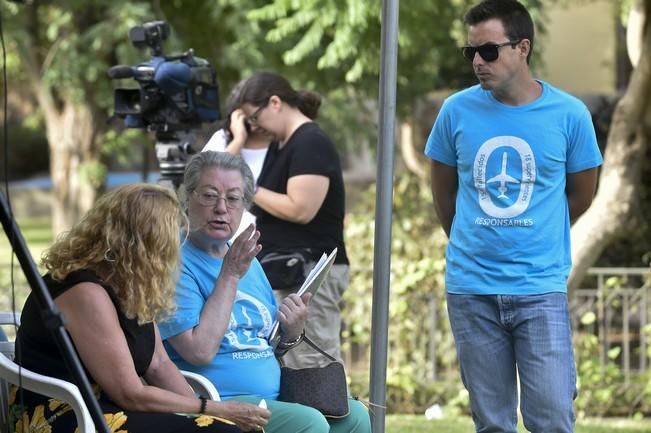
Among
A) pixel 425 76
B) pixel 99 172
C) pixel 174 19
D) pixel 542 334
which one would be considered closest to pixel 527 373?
pixel 542 334

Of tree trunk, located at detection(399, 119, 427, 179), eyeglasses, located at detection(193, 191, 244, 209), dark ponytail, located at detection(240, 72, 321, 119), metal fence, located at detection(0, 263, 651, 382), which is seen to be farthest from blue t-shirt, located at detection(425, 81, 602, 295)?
tree trunk, located at detection(399, 119, 427, 179)

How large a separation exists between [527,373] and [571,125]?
0.80 metres

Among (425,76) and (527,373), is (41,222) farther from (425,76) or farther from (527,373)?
(527,373)

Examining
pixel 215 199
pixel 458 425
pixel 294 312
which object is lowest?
pixel 458 425

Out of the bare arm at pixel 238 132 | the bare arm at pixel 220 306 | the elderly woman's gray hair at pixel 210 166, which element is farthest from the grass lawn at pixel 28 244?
the bare arm at pixel 220 306

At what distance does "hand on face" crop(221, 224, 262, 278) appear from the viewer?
3.91 m

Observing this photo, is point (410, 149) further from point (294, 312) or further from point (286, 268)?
point (294, 312)

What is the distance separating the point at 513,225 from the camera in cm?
402

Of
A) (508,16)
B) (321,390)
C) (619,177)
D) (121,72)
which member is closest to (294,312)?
(321,390)

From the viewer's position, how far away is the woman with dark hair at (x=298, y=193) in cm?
536

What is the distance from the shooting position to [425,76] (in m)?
11.0

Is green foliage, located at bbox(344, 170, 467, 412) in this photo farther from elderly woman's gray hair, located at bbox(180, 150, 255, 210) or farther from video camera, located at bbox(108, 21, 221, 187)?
elderly woman's gray hair, located at bbox(180, 150, 255, 210)

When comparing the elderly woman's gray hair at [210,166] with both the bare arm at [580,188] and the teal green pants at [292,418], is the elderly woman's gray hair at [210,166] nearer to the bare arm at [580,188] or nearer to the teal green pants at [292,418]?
the teal green pants at [292,418]

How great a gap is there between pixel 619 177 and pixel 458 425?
2.39 meters
